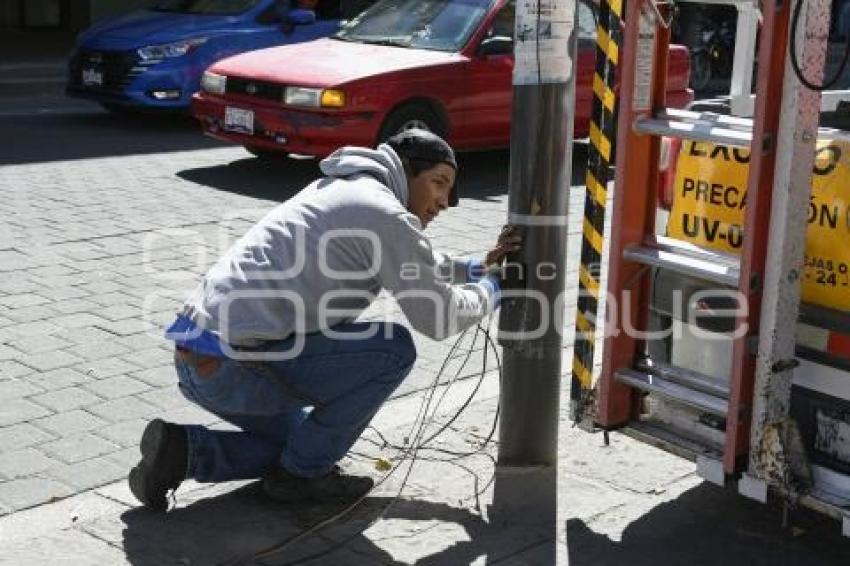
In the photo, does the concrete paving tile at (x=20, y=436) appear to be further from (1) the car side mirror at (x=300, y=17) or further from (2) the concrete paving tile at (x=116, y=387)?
(1) the car side mirror at (x=300, y=17)

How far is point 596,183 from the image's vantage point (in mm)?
4523

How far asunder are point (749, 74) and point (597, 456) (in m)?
1.65

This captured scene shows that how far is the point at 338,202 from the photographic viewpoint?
4098mm

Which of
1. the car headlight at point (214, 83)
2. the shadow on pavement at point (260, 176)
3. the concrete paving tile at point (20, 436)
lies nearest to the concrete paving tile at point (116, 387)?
the concrete paving tile at point (20, 436)

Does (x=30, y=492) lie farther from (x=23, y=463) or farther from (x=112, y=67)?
(x=112, y=67)

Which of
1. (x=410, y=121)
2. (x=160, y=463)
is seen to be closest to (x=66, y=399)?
(x=160, y=463)

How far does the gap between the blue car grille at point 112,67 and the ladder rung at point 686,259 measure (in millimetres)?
→ 9257

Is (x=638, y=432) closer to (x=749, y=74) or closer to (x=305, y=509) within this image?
(x=305, y=509)

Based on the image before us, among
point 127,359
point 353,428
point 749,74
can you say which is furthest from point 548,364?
point 127,359

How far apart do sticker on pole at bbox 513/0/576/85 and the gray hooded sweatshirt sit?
66 cm

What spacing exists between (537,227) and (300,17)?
30.3 feet

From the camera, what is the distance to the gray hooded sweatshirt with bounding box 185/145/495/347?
4070 millimetres

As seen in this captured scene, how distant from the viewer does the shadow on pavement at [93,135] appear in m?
11.3

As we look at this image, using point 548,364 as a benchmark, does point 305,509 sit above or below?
below
